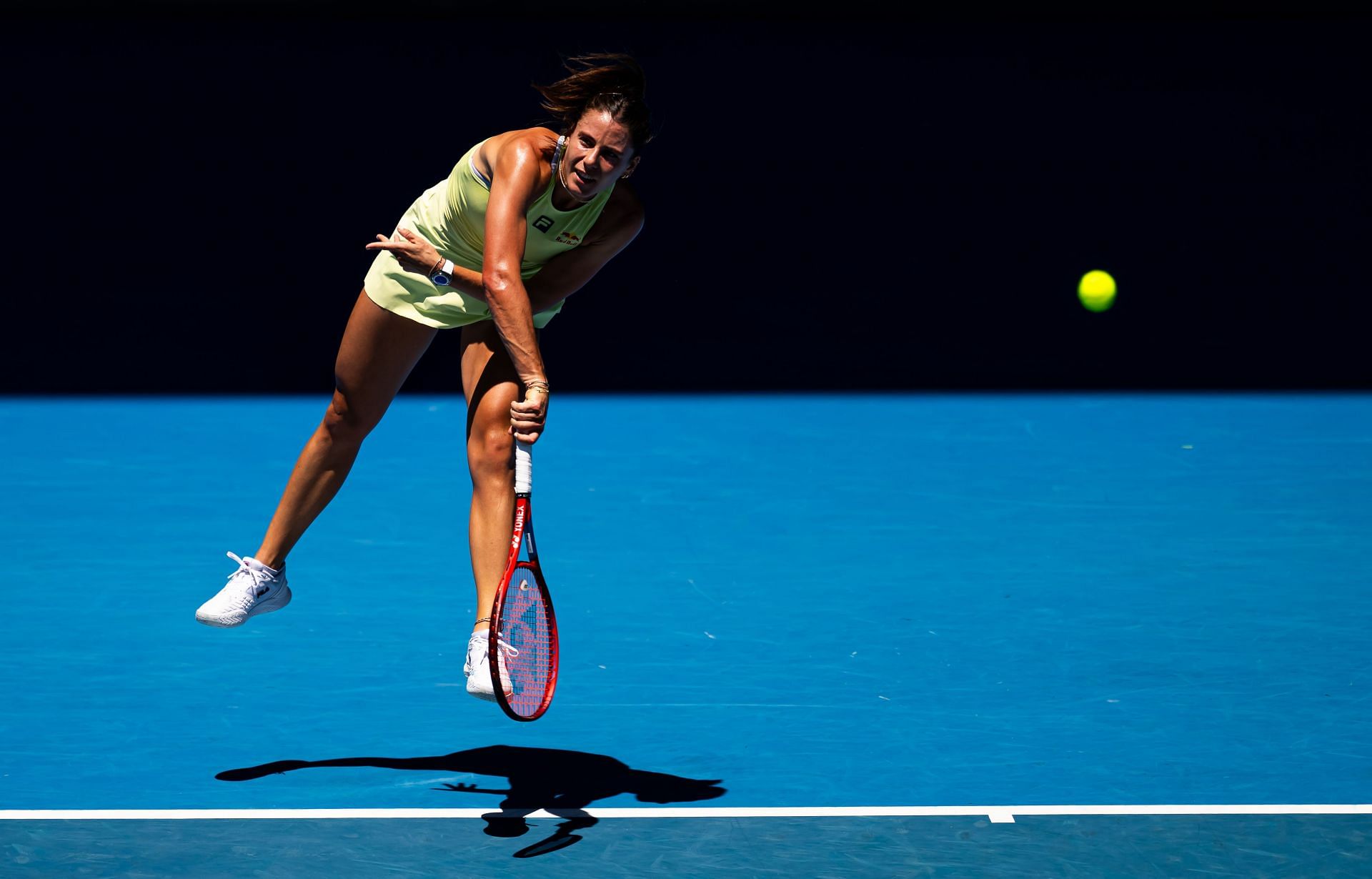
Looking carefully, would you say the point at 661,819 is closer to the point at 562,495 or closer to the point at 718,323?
the point at 562,495

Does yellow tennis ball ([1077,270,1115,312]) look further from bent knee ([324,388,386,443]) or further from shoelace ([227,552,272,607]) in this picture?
shoelace ([227,552,272,607])

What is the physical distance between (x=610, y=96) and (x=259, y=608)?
172 cm

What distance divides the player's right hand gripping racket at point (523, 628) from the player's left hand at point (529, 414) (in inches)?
2.7

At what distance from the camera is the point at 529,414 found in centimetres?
432

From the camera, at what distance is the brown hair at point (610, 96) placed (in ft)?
14.4

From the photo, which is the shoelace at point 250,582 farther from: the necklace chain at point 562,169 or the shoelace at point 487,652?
the necklace chain at point 562,169

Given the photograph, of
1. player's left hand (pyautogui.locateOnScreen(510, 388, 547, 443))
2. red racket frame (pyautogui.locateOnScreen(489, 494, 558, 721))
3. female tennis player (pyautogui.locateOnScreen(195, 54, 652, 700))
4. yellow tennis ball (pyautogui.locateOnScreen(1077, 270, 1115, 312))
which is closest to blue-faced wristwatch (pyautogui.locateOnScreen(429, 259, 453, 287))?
female tennis player (pyautogui.locateOnScreen(195, 54, 652, 700))

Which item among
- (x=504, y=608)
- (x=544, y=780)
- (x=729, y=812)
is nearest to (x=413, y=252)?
(x=504, y=608)

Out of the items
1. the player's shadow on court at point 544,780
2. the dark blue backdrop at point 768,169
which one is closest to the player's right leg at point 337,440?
the player's shadow on court at point 544,780

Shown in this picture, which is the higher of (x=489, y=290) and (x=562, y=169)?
(x=562, y=169)

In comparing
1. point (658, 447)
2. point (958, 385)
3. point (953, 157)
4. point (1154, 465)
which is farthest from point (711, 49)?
point (1154, 465)

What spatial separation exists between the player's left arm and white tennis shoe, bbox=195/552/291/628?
1026mm

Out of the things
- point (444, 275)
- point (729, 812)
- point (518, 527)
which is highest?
point (444, 275)

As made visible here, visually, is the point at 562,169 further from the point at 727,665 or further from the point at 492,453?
the point at 727,665
